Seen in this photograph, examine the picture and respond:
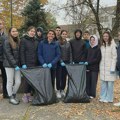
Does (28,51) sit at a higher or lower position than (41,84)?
higher

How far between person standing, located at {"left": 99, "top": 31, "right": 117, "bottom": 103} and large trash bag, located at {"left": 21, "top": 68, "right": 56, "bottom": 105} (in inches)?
54.3

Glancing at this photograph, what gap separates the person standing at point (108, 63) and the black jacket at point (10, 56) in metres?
2.15

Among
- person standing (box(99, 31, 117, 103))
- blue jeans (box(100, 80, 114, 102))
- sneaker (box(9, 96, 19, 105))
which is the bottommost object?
sneaker (box(9, 96, 19, 105))

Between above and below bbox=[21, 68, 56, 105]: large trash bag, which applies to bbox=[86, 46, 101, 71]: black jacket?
above

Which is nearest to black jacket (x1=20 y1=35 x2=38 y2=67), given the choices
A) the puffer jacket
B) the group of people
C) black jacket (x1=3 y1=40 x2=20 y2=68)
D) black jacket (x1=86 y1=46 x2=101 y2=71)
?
the group of people

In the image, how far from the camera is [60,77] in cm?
795

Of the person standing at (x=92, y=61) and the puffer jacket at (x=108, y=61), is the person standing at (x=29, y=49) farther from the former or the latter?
the puffer jacket at (x=108, y=61)

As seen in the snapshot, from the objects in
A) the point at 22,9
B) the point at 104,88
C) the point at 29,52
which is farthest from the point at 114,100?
the point at 22,9

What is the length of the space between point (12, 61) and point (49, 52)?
3.25ft

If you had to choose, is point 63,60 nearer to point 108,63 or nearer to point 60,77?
point 60,77

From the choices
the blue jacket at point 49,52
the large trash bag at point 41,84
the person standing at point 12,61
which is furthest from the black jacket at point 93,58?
the person standing at point 12,61

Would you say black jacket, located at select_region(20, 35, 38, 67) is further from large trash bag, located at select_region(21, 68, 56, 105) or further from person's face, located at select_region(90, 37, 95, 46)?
person's face, located at select_region(90, 37, 95, 46)

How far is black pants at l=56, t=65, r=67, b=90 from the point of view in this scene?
7875 millimetres

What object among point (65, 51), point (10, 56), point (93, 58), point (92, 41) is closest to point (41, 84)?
point (10, 56)
